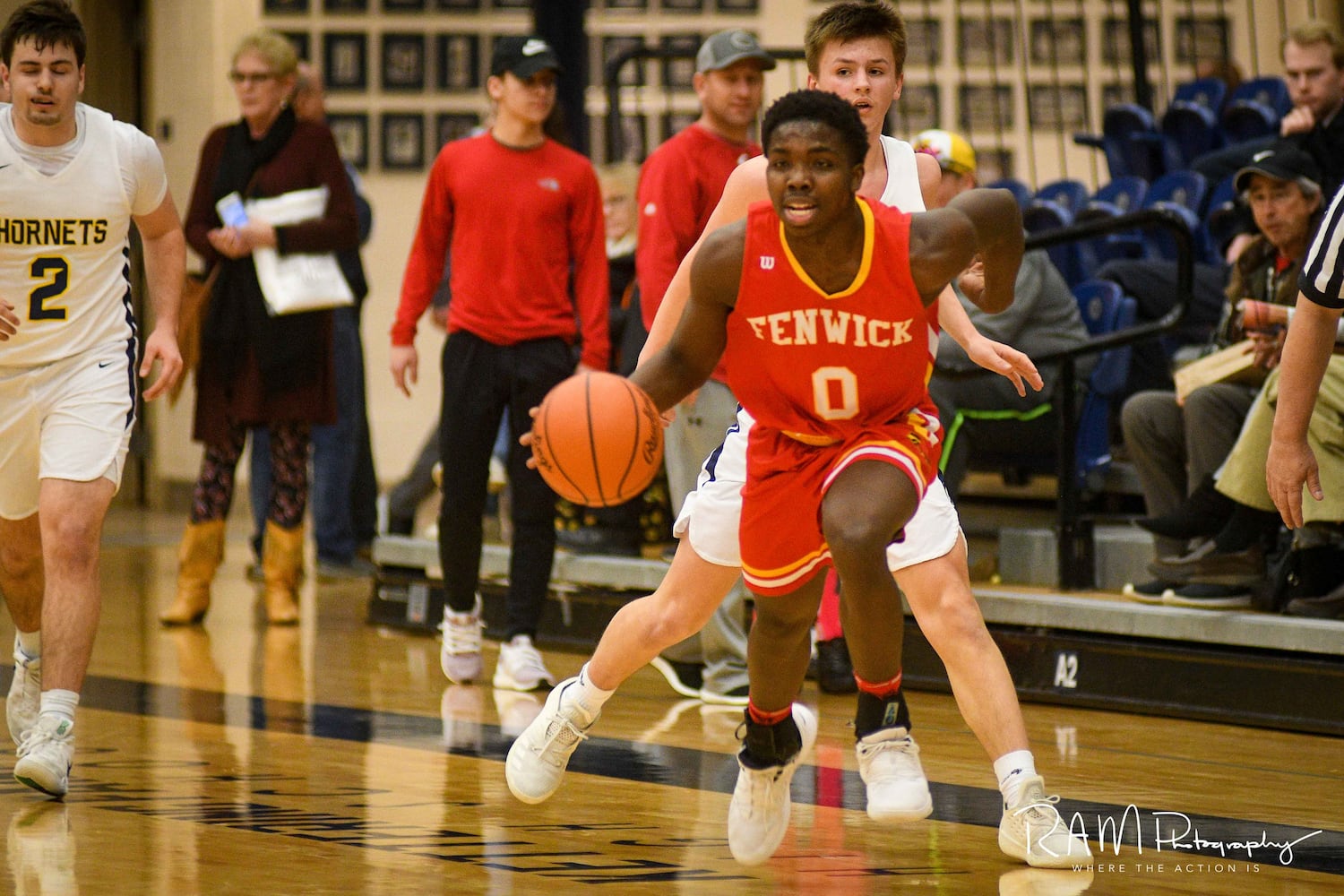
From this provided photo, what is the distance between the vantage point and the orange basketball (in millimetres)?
3270

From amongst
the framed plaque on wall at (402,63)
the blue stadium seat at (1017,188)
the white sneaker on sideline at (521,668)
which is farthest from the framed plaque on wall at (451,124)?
the white sneaker on sideline at (521,668)

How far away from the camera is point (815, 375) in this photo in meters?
3.30

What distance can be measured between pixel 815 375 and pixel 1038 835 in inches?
36.7

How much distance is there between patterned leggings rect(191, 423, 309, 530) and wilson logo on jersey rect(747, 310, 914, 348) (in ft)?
13.9

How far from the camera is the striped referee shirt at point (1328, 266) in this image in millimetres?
3449

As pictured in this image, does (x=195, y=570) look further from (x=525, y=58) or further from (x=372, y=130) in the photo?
(x=372, y=130)

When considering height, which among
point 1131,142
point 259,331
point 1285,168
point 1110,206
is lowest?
point 259,331

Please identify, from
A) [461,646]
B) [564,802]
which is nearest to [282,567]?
[461,646]

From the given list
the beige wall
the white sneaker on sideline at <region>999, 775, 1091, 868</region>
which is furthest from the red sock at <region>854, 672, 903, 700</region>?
the beige wall

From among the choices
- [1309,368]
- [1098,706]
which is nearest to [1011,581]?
[1098,706]

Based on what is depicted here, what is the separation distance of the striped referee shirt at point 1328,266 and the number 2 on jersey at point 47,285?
276cm

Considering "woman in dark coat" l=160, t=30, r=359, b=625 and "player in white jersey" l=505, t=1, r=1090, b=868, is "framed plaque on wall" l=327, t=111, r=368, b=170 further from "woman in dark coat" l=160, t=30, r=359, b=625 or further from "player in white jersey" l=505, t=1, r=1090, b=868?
"player in white jersey" l=505, t=1, r=1090, b=868

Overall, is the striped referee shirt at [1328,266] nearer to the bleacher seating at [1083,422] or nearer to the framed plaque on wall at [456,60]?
the bleacher seating at [1083,422]

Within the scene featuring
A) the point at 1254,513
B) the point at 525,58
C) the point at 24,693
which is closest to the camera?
the point at 24,693
